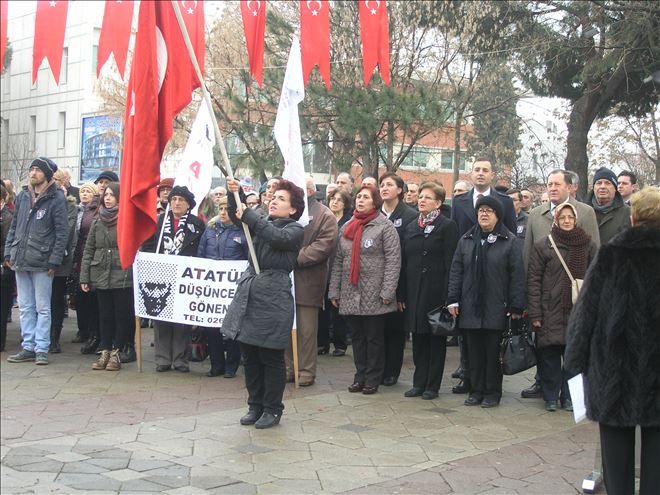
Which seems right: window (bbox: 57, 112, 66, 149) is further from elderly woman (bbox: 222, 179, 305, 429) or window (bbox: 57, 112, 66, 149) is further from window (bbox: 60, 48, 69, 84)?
elderly woman (bbox: 222, 179, 305, 429)

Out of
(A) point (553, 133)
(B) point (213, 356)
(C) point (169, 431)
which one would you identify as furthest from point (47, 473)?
(A) point (553, 133)

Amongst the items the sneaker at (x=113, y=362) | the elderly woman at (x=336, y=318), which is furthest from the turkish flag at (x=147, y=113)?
the elderly woman at (x=336, y=318)

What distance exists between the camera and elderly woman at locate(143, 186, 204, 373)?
9914 millimetres

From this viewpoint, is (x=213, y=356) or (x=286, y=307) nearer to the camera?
(x=286, y=307)

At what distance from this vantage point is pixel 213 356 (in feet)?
32.1

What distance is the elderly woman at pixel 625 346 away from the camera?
4762 mm

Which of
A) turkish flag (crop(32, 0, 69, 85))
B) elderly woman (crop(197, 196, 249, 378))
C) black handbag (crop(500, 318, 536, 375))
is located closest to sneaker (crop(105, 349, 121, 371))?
elderly woman (crop(197, 196, 249, 378))

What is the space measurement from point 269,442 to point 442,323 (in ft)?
7.58

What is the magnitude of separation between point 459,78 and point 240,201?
57.5 ft

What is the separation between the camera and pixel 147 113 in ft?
21.2

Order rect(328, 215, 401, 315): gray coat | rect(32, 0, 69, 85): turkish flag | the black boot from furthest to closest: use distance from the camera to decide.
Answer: the black boot < rect(328, 215, 401, 315): gray coat < rect(32, 0, 69, 85): turkish flag

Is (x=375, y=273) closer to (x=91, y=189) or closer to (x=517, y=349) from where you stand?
(x=517, y=349)

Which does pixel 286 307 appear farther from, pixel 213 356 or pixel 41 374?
pixel 41 374

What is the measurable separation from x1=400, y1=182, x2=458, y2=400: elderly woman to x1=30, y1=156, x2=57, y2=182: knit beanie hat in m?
4.11
